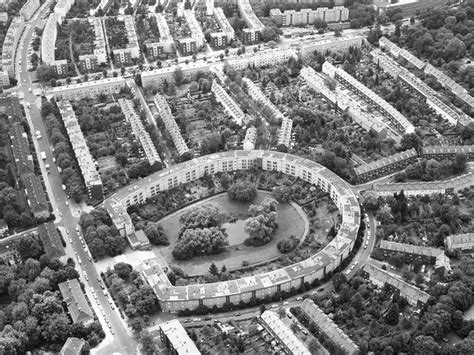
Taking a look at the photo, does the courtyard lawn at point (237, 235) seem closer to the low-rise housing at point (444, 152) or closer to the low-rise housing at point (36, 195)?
the low-rise housing at point (36, 195)

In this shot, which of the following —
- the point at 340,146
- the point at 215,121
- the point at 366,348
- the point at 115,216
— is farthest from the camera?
the point at 215,121

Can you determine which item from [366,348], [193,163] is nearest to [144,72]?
[193,163]

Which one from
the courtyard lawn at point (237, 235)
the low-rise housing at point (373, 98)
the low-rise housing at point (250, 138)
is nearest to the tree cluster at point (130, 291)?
the courtyard lawn at point (237, 235)

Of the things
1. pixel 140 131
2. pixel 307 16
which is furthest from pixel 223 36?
pixel 140 131

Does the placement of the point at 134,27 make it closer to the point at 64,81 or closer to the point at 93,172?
the point at 64,81

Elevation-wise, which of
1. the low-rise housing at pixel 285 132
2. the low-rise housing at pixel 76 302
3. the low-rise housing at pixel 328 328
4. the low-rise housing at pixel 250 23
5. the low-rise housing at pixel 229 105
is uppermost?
the low-rise housing at pixel 250 23

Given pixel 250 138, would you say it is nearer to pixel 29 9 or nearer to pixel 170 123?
pixel 170 123
